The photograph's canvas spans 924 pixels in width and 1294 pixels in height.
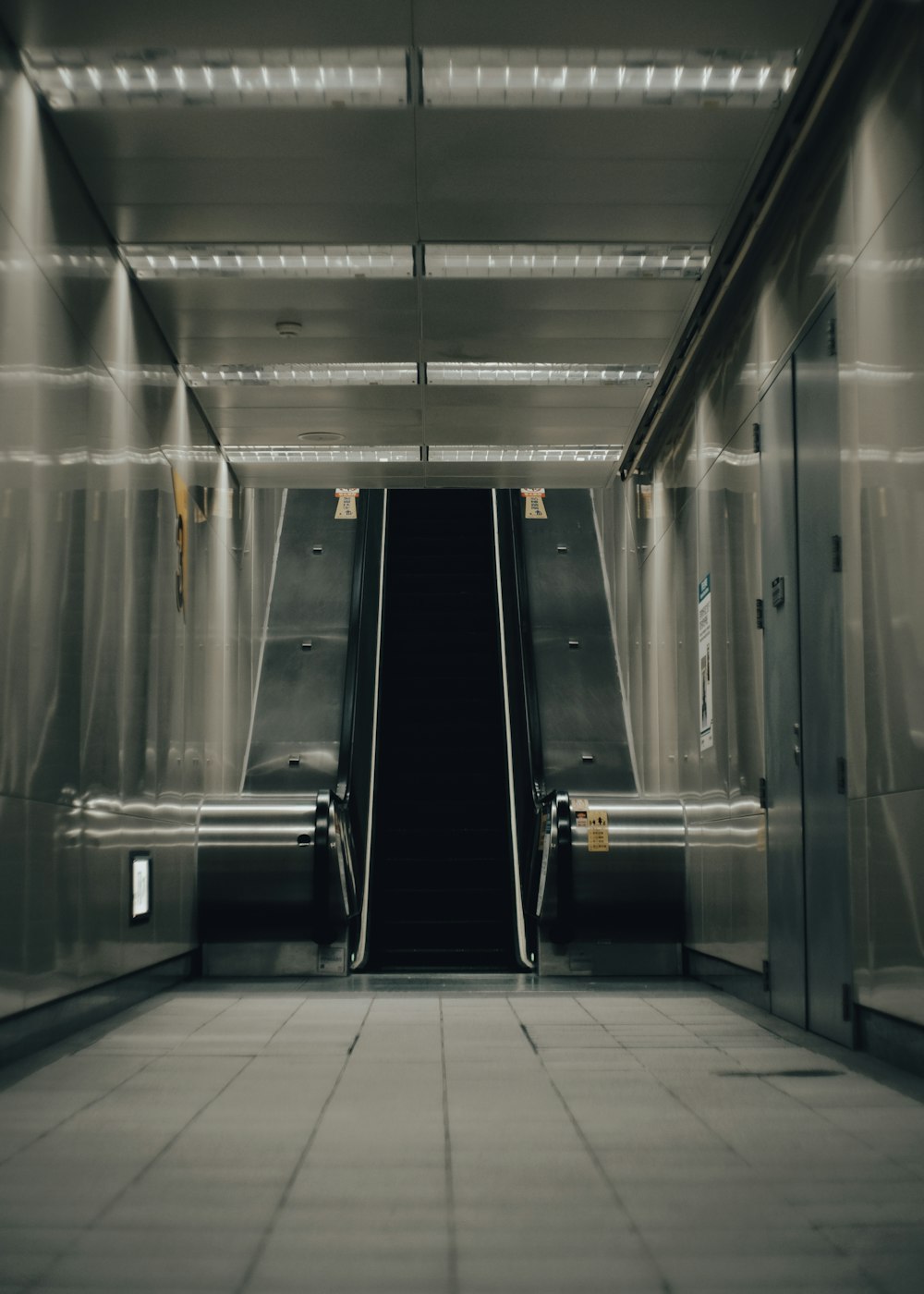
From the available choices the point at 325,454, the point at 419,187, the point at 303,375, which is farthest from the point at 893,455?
the point at 325,454

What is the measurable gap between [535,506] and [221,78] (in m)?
8.83

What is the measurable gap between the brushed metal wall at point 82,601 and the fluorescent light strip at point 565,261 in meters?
1.61

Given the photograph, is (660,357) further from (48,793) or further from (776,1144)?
(776,1144)

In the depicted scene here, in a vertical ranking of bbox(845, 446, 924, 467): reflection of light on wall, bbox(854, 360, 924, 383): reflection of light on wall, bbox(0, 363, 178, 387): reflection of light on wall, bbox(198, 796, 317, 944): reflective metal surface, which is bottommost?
bbox(198, 796, 317, 944): reflective metal surface

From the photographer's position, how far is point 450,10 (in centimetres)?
462

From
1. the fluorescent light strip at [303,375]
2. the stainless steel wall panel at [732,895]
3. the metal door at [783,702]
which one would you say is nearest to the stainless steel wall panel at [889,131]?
the metal door at [783,702]

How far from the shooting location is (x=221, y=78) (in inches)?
200

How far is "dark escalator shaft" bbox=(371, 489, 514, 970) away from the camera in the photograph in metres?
9.60

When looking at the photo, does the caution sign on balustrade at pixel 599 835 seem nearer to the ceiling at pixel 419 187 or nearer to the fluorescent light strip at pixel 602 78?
the ceiling at pixel 419 187

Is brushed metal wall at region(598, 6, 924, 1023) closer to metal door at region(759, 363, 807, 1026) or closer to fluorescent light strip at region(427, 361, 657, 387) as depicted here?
metal door at region(759, 363, 807, 1026)

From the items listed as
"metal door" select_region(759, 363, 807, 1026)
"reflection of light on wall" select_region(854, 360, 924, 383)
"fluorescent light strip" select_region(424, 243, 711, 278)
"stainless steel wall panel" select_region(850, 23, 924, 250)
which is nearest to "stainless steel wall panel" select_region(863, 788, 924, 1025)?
"metal door" select_region(759, 363, 807, 1026)

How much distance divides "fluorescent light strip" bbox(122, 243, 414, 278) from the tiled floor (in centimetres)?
358

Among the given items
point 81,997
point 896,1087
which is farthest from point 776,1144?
point 81,997

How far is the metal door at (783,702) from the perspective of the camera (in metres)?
5.76
